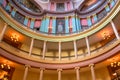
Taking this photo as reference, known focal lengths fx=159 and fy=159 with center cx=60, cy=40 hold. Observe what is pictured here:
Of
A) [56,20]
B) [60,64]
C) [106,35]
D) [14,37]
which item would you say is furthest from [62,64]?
[56,20]

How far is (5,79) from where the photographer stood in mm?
17812

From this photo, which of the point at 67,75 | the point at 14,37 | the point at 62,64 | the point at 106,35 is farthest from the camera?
the point at 14,37

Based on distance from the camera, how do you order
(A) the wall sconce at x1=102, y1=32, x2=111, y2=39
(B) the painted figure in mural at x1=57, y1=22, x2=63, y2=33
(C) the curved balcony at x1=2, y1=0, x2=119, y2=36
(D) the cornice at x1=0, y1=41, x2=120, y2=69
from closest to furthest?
(D) the cornice at x1=0, y1=41, x2=120, y2=69, (A) the wall sconce at x1=102, y1=32, x2=111, y2=39, (C) the curved balcony at x1=2, y1=0, x2=119, y2=36, (B) the painted figure in mural at x1=57, y1=22, x2=63, y2=33

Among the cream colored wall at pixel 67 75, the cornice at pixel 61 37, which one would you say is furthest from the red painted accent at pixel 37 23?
the cream colored wall at pixel 67 75

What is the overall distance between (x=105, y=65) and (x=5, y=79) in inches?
449

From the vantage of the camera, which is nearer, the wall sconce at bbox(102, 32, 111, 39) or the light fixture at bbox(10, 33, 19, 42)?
the wall sconce at bbox(102, 32, 111, 39)

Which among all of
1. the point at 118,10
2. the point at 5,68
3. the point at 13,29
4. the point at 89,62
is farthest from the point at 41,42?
the point at 118,10

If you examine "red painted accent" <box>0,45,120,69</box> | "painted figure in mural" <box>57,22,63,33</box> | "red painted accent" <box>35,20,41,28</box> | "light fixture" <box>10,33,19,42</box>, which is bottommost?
"red painted accent" <box>0,45,120,69</box>

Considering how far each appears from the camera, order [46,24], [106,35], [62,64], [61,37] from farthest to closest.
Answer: [46,24]
[61,37]
[106,35]
[62,64]

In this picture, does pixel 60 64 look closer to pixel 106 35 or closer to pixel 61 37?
pixel 61 37

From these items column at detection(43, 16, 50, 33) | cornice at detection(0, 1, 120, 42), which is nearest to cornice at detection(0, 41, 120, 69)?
cornice at detection(0, 1, 120, 42)

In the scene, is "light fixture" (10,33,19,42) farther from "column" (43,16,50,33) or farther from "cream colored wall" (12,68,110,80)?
"column" (43,16,50,33)

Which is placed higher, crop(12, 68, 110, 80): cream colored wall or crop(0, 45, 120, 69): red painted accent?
crop(0, 45, 120, 69): red painted accent

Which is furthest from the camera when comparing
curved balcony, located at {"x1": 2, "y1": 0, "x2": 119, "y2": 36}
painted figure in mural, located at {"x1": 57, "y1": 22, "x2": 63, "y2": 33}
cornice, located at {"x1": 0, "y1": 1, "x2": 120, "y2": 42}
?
painted figure in mural, located at {"x1": 57, "y1": 22, "x2": 63, "y2": 33}
